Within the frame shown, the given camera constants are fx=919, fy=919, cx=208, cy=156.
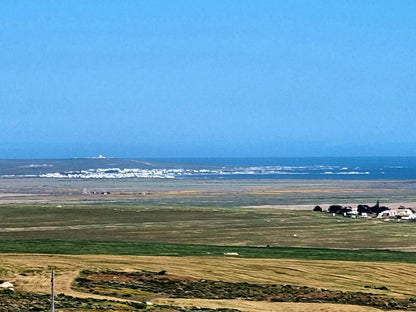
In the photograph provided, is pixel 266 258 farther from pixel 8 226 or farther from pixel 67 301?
pixel 8 226

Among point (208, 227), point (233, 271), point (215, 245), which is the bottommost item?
point (233, 271)

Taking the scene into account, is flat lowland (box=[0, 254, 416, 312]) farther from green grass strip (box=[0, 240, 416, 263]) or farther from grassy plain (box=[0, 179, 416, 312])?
green grass strip (box=[0, 240, 416, 263])

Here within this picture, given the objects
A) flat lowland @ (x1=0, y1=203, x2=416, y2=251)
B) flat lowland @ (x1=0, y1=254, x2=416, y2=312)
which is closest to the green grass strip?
flat lowland @ (x1=0, y1=254, x2=416, y2=312)

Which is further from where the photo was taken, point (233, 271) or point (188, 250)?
point (188, 250)

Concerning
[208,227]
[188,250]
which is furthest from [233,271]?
[208,227]

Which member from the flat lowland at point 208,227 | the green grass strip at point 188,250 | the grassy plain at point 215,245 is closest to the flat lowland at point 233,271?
the grassy plain at point 215,245

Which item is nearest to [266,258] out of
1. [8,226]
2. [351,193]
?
[8,226]

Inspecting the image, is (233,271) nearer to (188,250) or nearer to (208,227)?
(188,250)
